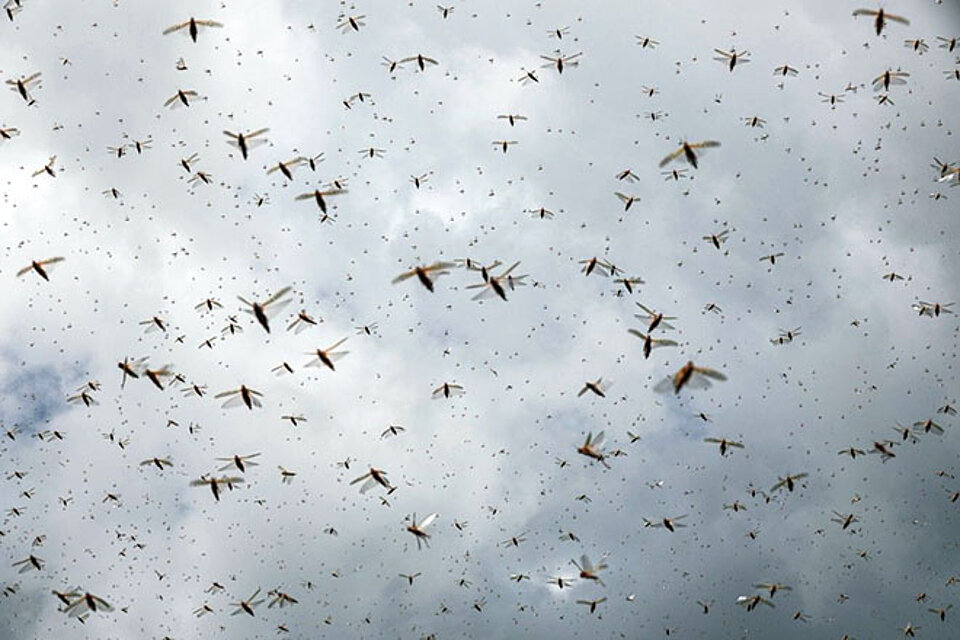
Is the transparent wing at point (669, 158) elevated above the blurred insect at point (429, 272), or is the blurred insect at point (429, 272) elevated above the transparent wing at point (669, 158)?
the transparent wing at point (669, 158)

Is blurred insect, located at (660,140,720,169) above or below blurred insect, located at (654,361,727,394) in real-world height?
above

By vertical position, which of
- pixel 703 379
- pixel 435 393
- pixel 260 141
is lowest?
pixel 435 393

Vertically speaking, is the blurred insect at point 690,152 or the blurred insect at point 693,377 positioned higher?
the blurred insect at point 690,152

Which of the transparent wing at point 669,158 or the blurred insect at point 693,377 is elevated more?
the transparent wing at point 669,158

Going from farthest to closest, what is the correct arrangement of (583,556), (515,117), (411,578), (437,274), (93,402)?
1. (411,578)
2. (515,117)
3. (93,402)
4. (583,556)
5. (437,274)

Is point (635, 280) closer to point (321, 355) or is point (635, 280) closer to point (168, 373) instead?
point (321, 355)

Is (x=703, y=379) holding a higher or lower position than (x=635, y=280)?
higher

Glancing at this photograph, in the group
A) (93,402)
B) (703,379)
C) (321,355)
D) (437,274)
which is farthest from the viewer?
(93,402)

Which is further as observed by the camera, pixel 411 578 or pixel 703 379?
pixel 411 578

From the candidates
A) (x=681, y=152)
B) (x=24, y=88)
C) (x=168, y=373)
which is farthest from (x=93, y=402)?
(x=681, y=152)

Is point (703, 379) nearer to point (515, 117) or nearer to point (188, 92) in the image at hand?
point (515, 117)

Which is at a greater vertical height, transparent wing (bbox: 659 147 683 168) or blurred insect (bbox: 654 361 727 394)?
transparent wing (bbox: 659 147 683 168)
